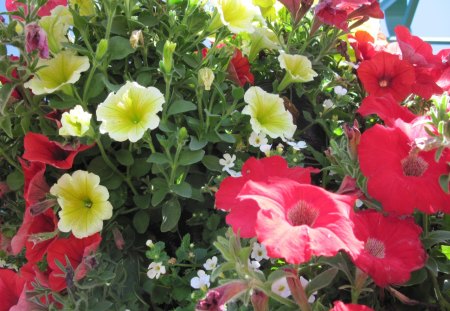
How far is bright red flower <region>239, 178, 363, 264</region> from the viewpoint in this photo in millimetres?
530

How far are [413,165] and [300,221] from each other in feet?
0.70

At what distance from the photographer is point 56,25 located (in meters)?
1.00

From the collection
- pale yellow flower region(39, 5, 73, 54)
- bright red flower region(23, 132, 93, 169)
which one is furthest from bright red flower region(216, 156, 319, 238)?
pale yellow flower region(39, 5, 73, 54)

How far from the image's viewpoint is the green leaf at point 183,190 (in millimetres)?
896

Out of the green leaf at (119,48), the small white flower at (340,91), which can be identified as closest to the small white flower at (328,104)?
the small white flower at (340,91)

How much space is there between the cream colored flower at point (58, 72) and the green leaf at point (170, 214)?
0.28m

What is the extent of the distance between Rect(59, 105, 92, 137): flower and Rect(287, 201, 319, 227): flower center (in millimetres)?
399

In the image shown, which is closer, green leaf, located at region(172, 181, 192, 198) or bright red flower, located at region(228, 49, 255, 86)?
green leaf, located at region(172, 181, 192, 198)

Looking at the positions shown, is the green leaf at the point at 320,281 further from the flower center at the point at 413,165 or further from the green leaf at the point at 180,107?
the green leaf at the point at 180,107

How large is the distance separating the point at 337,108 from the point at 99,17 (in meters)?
0.53

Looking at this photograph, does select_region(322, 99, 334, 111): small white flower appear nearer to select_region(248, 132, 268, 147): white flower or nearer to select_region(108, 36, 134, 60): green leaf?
select_region(248, 132, 268, 147): white flower

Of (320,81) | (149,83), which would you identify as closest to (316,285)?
(149,83)

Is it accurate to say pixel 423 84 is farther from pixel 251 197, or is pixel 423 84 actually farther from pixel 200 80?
pixel 251 197

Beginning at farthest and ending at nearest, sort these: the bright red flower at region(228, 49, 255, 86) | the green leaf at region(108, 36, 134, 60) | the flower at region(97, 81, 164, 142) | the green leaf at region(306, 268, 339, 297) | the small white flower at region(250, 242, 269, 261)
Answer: the bright red flower at region(228, 49, 255, 86)
the green leaf at region(108, 36, 134, 60)
the flower at region(97, 81, 164, 142)
the small white flower at region(250, 242, 269, 261)
the green leaf at region(306, 268, 339, 297)
